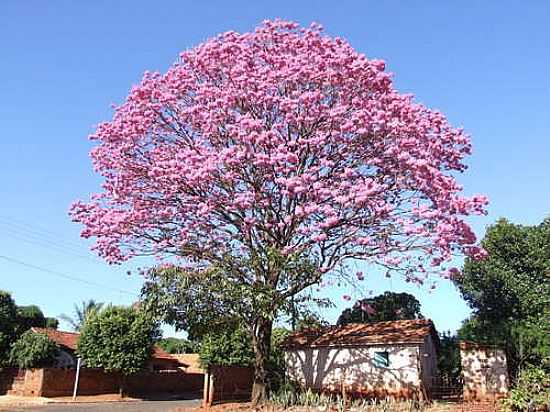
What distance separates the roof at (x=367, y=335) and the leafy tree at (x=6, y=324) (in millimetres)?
15269

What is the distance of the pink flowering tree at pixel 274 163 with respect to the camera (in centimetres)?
1580

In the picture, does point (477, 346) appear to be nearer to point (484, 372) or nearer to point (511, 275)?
point (484, 372)

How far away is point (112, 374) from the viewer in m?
30.0

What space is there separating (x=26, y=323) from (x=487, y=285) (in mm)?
26773

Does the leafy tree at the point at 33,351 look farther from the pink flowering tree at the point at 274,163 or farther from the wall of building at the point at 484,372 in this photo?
the wall of building at the point at 484,372

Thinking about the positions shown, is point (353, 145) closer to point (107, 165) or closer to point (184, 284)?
point (184, 284)

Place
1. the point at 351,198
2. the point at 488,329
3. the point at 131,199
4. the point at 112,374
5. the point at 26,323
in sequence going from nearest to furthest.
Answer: the point at 351,198
the point at 131,199
the point at 488,329
the point at 112,374
the point at 26,323

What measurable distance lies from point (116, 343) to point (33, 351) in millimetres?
4092

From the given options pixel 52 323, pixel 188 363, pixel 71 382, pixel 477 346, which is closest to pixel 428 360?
pixel 477 346

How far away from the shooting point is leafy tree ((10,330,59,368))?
27562mm

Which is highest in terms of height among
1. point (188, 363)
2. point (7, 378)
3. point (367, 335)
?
point (367, 335)

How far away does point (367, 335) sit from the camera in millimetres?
22141

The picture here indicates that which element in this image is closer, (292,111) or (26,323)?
(292,111)

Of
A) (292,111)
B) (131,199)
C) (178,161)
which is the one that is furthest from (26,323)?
(292,111)
